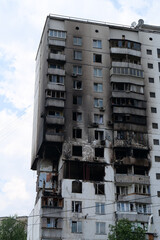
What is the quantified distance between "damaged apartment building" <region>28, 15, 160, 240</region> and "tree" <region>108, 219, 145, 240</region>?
15.4ft

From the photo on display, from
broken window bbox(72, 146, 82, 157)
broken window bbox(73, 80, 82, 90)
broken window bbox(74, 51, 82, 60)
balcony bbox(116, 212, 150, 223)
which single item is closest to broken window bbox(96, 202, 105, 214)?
balcony bbox(116, 212, 150, 223)

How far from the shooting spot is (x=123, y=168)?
223ft

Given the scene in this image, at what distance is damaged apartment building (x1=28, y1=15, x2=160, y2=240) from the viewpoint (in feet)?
203

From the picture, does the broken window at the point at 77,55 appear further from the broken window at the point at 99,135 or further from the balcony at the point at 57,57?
the broken window at the point at 99,135

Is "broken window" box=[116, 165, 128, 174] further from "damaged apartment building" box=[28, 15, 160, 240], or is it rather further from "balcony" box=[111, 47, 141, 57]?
"balcony" box=[111, 47, 141, 57]

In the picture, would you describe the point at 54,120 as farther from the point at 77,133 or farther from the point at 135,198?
the point at 135,198

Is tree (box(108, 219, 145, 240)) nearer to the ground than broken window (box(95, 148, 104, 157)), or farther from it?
nearer to the ground

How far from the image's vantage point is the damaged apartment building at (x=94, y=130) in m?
61.9

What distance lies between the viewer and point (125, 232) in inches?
2175

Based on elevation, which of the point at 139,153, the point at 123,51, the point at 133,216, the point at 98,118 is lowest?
the point at 133,216

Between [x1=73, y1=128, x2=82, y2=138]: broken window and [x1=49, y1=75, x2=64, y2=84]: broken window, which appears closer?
[x1=73, y1=128, x2=82, y2=138]: broken window

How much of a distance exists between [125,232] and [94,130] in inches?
809

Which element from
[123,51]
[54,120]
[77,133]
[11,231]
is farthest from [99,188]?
[11,231]

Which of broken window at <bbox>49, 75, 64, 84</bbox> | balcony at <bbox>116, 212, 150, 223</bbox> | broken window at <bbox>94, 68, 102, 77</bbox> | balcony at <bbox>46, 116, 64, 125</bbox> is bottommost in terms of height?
balcony at <bbox>116, 212, 150, 223</bbox>
